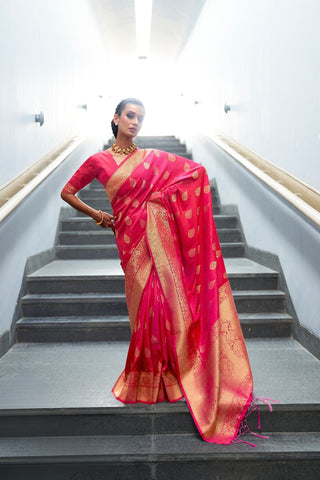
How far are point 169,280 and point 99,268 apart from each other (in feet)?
5.23

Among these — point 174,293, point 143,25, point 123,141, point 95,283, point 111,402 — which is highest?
point 143,25

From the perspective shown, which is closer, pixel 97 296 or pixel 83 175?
pixel 83 175

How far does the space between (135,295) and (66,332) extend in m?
1.04

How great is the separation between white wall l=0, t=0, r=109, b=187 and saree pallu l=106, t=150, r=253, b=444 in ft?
3.43

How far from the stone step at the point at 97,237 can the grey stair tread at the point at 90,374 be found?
1.46 metres

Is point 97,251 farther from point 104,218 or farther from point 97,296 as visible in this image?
point 104,218

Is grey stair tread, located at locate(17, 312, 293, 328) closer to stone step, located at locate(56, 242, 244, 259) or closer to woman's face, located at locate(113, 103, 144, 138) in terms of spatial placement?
stone step, located at locate(56, 242, 244, 259)

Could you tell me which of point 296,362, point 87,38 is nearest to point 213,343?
point 296,362

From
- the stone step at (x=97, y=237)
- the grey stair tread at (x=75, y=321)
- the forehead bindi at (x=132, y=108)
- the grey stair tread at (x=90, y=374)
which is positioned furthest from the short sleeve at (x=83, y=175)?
the stone step at (x=97, y=237)

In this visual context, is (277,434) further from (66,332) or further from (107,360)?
(66,332)

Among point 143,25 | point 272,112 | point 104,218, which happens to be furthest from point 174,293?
point 143,25

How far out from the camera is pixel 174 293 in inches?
74.0

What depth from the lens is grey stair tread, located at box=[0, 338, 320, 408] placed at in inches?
74.7

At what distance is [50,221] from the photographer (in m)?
3.82
